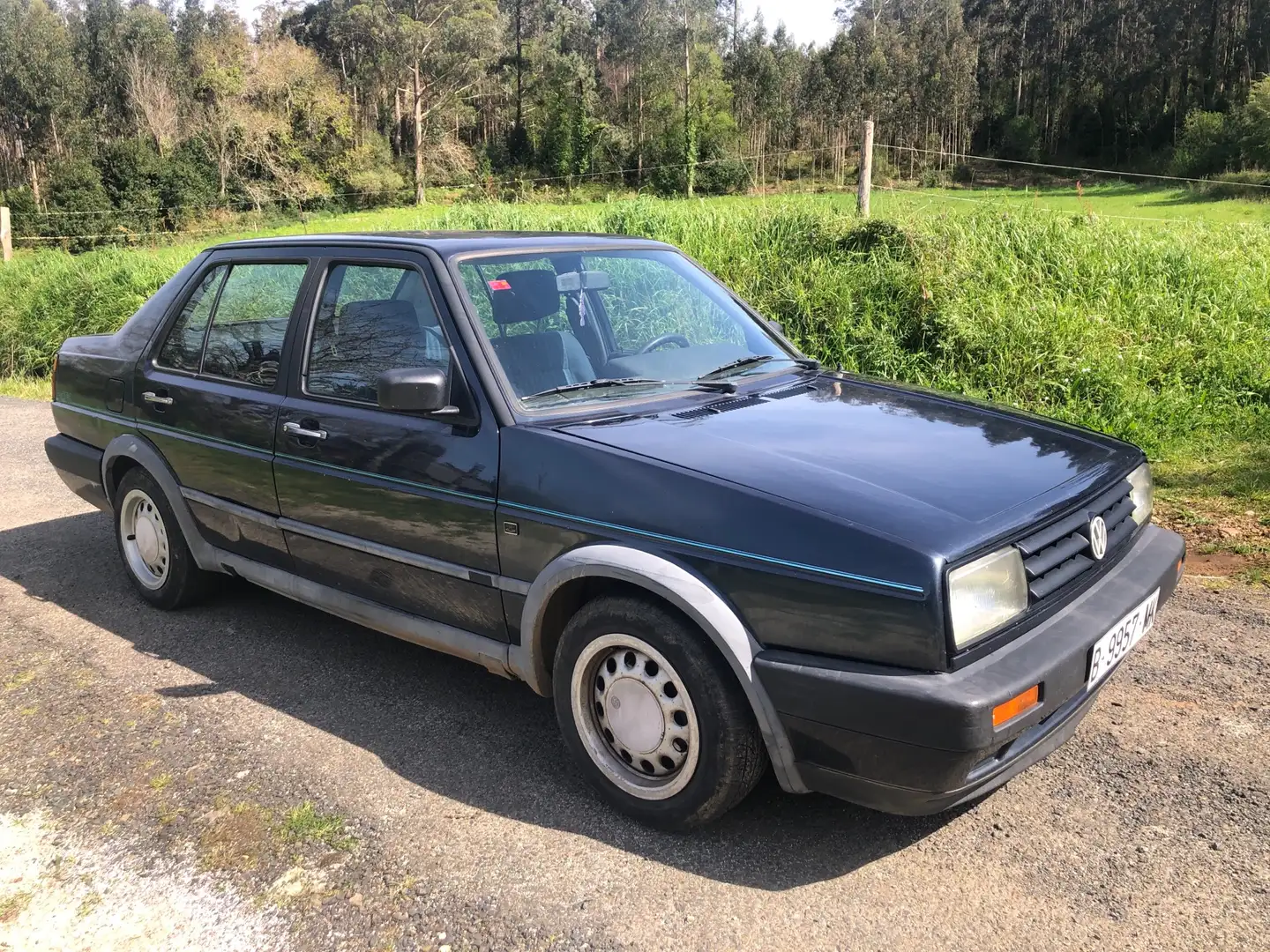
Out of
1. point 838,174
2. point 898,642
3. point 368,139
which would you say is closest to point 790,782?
point 898,642

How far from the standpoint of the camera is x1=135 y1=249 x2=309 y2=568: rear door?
4012 mm

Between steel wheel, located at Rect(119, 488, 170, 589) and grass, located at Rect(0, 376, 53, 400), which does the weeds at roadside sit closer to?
steel wheel, located at Rect(119, 488, 170, 589)

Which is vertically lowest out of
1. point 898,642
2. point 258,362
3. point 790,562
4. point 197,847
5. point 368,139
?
point 197,847

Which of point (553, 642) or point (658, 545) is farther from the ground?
point (658, 545)

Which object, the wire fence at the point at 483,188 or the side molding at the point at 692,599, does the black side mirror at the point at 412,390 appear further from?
the wire fence at the point at 483,188

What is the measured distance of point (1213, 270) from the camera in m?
9.41

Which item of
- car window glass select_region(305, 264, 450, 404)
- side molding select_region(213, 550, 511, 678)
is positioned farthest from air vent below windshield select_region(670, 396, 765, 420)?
side molding select_region(213, 550, 511, 678)

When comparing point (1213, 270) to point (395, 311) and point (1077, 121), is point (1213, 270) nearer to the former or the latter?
point (395, 311)

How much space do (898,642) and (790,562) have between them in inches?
13.1

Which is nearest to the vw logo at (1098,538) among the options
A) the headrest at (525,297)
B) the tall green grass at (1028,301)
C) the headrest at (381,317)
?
the headrest at (525,297)

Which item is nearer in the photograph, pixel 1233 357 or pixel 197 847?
pixel 197 847

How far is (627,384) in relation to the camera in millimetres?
3480

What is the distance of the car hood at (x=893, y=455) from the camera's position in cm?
258

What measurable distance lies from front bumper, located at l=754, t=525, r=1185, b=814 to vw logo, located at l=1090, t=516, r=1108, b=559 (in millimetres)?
283
